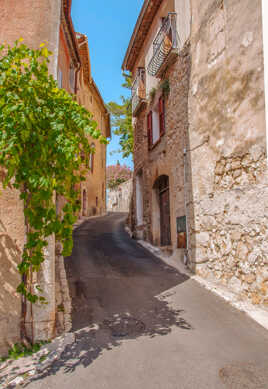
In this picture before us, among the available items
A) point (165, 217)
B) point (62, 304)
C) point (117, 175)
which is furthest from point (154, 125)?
point (117, 175)

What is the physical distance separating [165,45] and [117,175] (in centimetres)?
2496

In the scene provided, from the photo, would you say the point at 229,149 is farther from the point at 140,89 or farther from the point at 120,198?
the point at 120,198

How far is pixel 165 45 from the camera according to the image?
1040cm

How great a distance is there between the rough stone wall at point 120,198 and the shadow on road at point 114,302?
20.4m

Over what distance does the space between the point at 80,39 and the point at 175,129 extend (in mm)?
7734

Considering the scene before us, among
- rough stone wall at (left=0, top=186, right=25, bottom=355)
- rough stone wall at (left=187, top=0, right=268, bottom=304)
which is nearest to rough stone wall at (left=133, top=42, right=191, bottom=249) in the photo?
rough stone wall at (left=187, top=0, right=268, bottom=304)

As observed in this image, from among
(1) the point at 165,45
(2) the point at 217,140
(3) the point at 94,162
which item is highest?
(1) the point at 165,45

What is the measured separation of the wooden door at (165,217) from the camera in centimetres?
1121

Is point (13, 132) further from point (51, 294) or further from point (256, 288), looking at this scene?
point (256, 288)

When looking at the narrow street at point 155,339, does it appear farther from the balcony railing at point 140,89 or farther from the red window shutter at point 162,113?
the balcony railing at point 140,89

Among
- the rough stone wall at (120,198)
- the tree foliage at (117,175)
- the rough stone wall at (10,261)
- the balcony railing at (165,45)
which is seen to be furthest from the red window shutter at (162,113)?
the tree foliage at (117,175)

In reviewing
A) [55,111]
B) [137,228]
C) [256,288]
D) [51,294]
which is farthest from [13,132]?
[137,228]

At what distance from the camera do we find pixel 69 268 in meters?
8.14

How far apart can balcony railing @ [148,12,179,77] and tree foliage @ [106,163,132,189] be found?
915 inches
